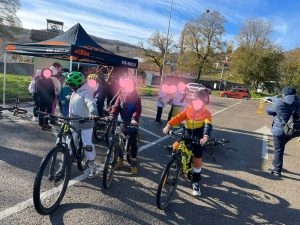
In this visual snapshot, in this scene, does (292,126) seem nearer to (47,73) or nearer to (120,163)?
(120,163)

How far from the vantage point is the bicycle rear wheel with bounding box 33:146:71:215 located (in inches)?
152

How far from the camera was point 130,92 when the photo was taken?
5.61 metres

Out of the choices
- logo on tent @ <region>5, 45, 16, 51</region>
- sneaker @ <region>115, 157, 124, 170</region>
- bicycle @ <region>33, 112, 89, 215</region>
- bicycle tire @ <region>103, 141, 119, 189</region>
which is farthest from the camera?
logo on tent @ <region>5, 45, 16, 51</region>

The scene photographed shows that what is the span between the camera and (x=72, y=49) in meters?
8.30

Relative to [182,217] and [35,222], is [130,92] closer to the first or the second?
[182,217]

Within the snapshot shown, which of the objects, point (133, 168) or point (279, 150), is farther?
point (279, 150)

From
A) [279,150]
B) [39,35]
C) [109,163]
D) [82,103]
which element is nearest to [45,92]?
[82,103]

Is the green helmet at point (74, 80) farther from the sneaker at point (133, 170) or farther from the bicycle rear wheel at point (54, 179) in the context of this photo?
the sneaker at point (133, 170)

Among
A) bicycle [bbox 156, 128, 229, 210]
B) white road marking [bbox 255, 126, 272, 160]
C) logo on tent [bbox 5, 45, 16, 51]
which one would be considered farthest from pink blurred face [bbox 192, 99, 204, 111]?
logo on tent [bbox 5, 45, 16, 51]

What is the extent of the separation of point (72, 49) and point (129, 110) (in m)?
3.59

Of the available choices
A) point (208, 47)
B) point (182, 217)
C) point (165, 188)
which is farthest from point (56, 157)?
point (208, 47)

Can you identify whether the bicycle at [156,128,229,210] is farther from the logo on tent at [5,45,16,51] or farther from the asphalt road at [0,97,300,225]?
the logo on tent at [5,45,16,51]

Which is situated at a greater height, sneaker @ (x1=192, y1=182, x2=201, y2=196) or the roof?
the roof

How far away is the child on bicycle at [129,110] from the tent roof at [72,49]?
3.39 metres
